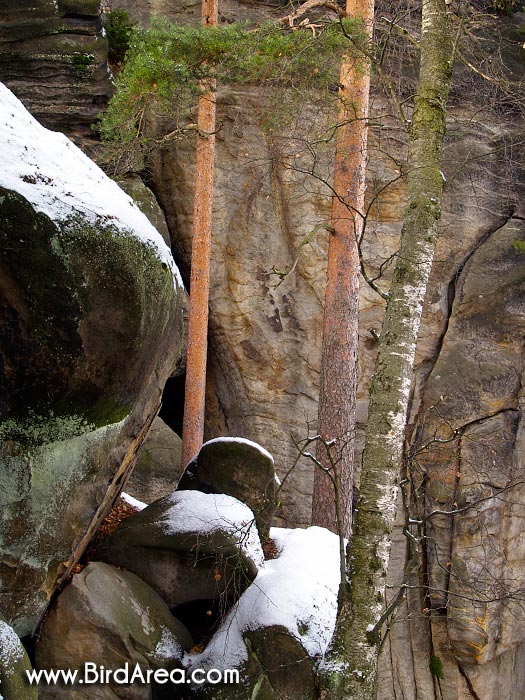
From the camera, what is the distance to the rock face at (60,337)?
4160 mm

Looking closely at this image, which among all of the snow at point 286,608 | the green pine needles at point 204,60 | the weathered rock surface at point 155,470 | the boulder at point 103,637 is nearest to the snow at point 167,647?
the boulder at point 103,637

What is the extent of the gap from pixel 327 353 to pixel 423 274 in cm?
406

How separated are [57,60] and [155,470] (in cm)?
618

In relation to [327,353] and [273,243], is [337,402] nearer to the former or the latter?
[327,353]

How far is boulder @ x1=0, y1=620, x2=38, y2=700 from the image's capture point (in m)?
3.83

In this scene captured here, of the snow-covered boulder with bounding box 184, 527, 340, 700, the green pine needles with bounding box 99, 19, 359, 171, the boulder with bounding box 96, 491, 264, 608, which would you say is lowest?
the snow-covered boulder with bounding box 184, 527, 340, 700

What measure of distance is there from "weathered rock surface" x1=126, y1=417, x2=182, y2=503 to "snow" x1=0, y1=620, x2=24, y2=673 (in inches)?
257

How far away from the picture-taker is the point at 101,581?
5.20 meters

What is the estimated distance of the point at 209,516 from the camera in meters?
6.12

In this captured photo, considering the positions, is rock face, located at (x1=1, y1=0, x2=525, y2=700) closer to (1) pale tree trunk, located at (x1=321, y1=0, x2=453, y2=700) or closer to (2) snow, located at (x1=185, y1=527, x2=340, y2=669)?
(2) snow, located at (x1=185, y1=527, x2=340, y2=669)

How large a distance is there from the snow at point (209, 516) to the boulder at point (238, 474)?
48 cm

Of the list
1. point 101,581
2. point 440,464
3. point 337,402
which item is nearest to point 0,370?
point 101,581

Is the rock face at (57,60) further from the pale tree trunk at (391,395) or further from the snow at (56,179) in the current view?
the pale tree trunk at (391,395)
